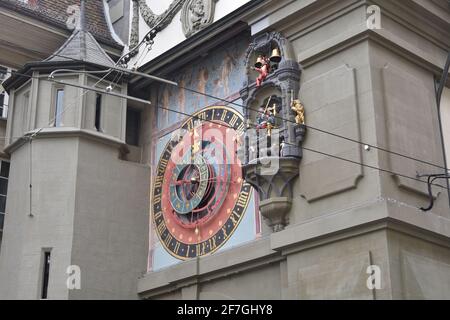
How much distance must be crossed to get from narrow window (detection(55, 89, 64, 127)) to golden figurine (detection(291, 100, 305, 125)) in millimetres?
5369

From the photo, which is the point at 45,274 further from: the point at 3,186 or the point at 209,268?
the point at 209,268

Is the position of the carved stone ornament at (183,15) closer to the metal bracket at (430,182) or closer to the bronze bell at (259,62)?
the bronze bell at (259,62)

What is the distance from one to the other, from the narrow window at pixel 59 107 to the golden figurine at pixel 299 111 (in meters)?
5.37

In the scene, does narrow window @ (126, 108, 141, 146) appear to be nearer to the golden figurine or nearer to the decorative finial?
the decorative finial

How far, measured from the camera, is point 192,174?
16.8 meters

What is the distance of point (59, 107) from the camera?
17.4m

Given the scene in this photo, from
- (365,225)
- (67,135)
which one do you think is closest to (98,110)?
(67,135)

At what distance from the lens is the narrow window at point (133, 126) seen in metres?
18.8

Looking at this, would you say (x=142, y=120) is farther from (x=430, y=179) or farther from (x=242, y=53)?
(x=430, y=179)

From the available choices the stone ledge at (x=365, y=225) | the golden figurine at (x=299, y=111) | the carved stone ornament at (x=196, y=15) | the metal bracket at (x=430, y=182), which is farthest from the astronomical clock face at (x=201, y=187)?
the metal bracket at (x=430, y=182)

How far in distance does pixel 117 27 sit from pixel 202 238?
6628 millimetres

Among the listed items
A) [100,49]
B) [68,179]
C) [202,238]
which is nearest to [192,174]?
[202,238]

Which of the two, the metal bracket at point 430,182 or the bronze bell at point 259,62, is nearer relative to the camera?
the metal bracket at point 430,182

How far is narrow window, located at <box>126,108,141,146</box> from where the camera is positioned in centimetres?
1883
